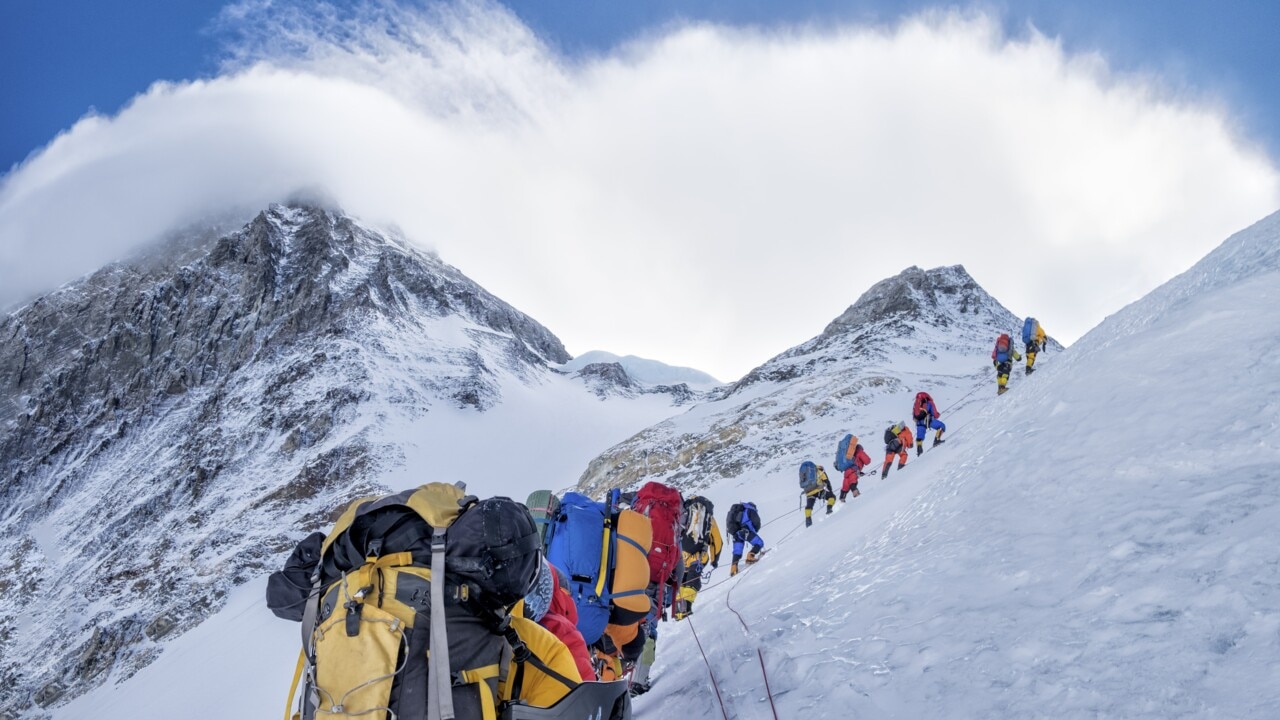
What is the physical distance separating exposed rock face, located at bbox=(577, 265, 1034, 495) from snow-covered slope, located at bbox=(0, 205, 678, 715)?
70.8 feet

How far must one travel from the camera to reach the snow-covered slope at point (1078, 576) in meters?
2.62

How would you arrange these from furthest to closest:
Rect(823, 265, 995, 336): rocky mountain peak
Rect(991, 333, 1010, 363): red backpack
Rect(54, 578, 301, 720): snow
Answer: Rect(823, 265, 995, 336): rocky mountain peak, Rect(54, 578, 301, 720): snow, Rect(991, 333, 1010, 363): red backpack

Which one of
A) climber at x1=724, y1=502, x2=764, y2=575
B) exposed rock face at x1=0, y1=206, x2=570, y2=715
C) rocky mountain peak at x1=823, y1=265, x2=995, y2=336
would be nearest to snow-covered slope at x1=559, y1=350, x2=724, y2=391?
exposed rock face at x1=0, y1=206, x2=570, y2=715

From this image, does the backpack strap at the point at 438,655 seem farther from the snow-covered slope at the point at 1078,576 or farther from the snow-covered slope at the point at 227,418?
the snow-covered slope at the point at 227,418

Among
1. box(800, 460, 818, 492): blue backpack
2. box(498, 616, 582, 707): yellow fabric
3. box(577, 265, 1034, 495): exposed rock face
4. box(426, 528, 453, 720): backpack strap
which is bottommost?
box(800, 460, 818, 492): blue backpack

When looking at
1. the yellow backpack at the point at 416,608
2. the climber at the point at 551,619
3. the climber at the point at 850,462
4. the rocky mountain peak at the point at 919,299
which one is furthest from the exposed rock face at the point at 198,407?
the yellow backpack at the point at 416,608

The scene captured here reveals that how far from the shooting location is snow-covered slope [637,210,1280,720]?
8.61ft

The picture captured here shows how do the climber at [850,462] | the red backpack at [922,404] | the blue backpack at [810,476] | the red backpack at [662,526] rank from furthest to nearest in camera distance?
1. the red backpack at [922,404]
2. the climber at [850,462]
3. the blue backpack at [810,476]
4. the red backpack at [662,526]

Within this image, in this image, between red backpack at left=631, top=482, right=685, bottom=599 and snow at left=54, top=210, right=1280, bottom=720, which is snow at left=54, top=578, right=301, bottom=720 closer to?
red backpack at left=631, top=482, right=685, bottom=599

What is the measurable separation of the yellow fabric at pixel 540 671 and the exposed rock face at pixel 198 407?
149 feet

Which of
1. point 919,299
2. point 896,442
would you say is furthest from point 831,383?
point 919,299

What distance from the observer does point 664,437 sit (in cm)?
3666

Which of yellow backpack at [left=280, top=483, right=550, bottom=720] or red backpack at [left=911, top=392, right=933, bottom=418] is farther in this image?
red backpack at [left=911, top=392, right=933, bottom=418]

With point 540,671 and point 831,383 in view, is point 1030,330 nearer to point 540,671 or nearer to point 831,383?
point 540,671
